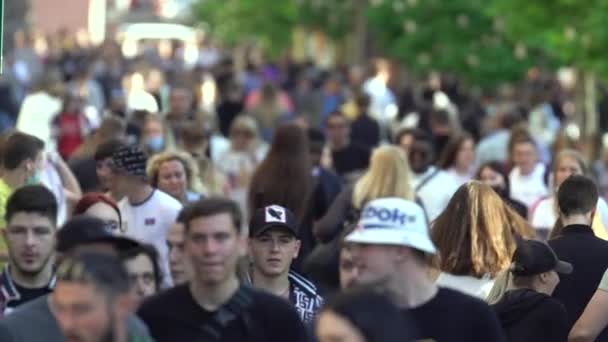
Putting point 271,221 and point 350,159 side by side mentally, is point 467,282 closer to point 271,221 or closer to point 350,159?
point 271,221

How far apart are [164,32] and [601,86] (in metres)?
43.8

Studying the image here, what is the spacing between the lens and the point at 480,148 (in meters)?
22.5

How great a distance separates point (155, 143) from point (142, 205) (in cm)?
603

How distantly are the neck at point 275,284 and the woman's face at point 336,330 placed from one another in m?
3.62

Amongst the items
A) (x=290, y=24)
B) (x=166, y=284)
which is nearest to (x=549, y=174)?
(x=166, y=284)

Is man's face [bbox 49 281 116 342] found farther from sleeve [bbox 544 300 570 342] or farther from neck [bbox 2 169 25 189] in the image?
neck [bbox 2 169 25 189]

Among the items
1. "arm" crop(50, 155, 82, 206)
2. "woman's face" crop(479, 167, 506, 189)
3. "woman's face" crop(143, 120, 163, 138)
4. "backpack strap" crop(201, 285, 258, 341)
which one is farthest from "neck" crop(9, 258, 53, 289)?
"woman's face" crop(143, 120, 163, 138)

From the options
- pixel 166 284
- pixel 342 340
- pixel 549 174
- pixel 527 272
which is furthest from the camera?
pixel 549 174

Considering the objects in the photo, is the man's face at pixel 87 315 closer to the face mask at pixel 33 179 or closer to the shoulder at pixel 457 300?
the shoulder at pixel 457 300

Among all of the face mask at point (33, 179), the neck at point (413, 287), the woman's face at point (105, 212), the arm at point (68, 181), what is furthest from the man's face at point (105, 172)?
the neck at point (413, 287)

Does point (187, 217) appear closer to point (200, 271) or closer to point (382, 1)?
point (200, 271)

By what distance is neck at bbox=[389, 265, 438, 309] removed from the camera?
7863 millimetres

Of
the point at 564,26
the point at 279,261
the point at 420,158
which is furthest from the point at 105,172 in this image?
the point at 564,26

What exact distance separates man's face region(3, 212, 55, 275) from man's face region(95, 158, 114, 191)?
344cm
